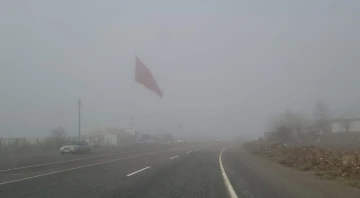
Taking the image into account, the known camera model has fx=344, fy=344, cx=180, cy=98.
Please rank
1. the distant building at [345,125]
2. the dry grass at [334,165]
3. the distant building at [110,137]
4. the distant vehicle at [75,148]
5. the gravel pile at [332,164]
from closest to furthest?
1. the dry grass at [334,165]
2. the gravel pile at [332,164]
3. the distant vehicle at [75,148]
4. the distant building at [345,125]
5. the distant building at [110,137]

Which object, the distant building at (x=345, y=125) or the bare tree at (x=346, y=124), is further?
the distant building at (x=345, y=125)

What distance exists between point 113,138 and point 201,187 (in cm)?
7805

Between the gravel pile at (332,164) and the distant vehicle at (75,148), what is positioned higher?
the distant vehicle at (75,148)

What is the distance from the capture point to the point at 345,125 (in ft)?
240

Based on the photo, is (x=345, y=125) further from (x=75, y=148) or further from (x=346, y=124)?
(x=75, y=148)

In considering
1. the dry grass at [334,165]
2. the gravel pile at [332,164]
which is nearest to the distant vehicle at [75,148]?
the gravel pile at [332,164]

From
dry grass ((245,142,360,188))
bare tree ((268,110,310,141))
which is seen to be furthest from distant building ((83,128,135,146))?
dry grass ((245,142,360,188))

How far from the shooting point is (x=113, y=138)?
86250 mm

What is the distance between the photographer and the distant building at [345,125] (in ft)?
239

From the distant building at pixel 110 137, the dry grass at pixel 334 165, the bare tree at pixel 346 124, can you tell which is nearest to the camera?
the dry grass at pixel 334 165

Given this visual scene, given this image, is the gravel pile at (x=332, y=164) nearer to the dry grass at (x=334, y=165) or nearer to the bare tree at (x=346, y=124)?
the dry grass at (x=334, y=165)

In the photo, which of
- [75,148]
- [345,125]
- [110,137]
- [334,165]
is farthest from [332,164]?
[110,137]

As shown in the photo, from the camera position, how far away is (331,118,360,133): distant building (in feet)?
239

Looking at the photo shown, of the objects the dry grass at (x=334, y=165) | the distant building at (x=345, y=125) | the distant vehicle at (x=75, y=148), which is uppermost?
the distant building at (x=345, y=125)
